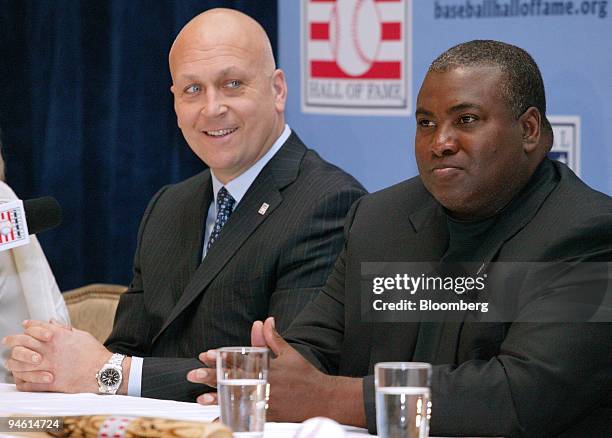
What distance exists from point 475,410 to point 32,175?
3.77 meters

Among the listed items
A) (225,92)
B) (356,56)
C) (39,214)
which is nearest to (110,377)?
(39,214)

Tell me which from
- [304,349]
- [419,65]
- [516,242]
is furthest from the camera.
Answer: [419,65]

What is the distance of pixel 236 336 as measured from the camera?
3.49 m

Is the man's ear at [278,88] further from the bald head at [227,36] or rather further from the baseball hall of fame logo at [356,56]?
the baseball hall of fame logo at [356,56]

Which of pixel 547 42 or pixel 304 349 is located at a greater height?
pixel 547 42

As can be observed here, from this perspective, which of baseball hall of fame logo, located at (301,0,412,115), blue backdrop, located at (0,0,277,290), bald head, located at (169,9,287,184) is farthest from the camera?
blue backdrop, located at (0,0,277,290)

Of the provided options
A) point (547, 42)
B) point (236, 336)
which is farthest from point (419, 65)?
point (236, 336)

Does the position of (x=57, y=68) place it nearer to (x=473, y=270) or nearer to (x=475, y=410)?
(x=473, y=270)

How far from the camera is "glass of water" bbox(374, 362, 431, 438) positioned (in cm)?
197

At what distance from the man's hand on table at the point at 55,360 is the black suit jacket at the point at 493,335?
518 millimetres

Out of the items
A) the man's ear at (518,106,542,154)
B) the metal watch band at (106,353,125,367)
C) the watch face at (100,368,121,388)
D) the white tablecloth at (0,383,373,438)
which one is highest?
the man's ear at (518,106,542,154)

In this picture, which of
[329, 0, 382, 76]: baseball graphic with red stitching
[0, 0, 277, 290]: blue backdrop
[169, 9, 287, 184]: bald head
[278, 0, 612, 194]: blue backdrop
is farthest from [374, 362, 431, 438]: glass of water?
[0, 0, 277, 290]: blue backdrop

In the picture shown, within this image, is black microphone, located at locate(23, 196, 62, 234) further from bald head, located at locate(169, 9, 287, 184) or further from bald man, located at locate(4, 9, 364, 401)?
bald head, located at locate(169, 9, 287, 184)

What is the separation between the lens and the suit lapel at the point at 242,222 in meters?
3.52
